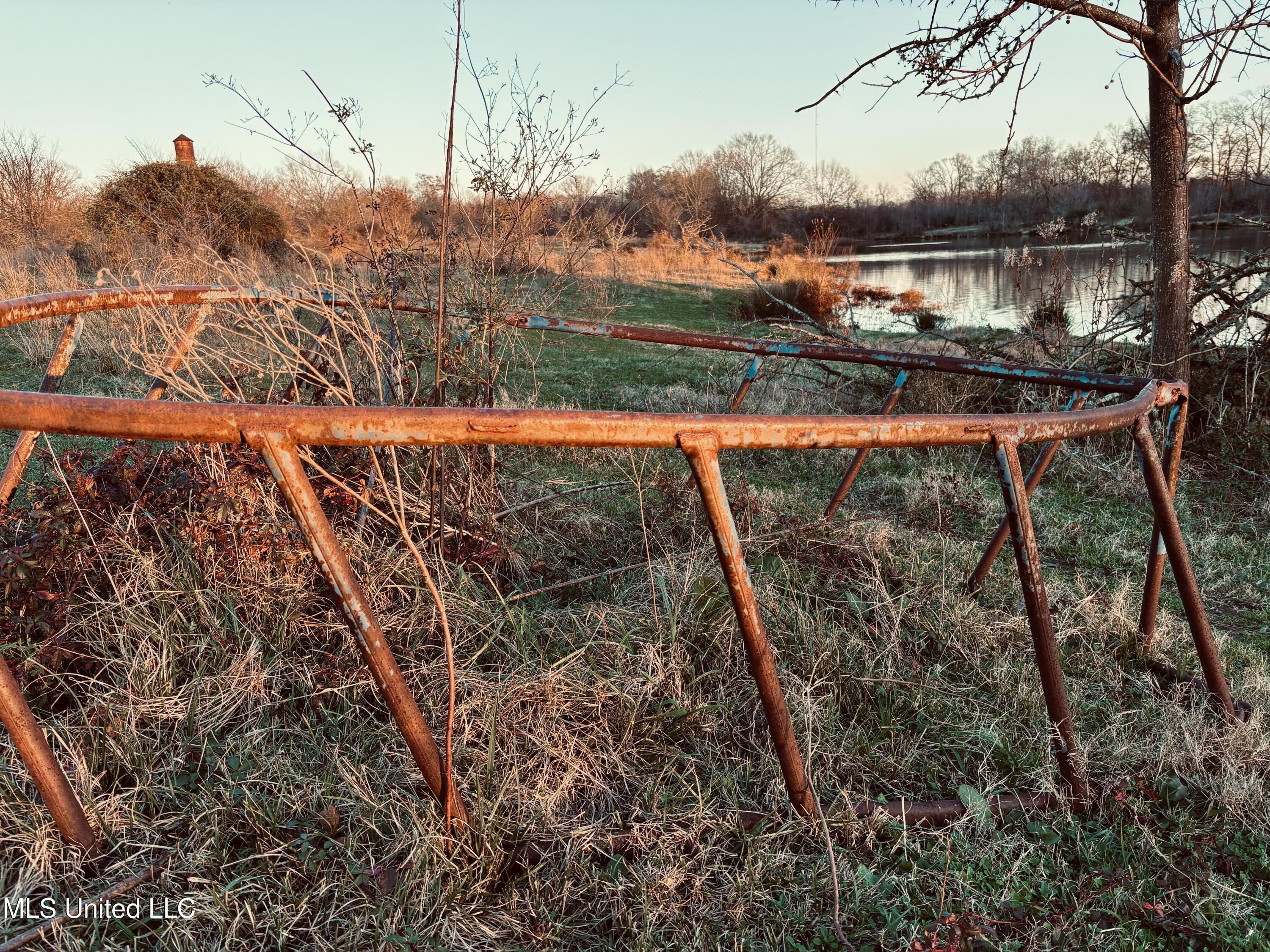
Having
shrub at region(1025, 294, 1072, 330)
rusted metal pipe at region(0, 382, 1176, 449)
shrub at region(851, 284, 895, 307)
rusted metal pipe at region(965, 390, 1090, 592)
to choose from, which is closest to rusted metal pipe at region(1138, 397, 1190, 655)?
rusted metal pipe at region(965, 390, 1090, 592)

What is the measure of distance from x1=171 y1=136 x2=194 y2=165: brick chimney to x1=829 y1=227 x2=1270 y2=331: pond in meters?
16.5

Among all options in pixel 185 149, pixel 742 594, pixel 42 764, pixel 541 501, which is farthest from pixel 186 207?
pixel 742 594

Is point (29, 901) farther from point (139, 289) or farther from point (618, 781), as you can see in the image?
point (139, 289)

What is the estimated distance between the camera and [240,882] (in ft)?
4.81

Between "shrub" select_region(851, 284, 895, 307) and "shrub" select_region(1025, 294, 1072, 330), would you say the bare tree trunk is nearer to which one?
"shrub" select_region(1025, 294, 1072, 330)

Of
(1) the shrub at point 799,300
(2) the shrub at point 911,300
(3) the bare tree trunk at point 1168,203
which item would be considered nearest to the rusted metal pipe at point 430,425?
(3) the bare tree trunk at point 1168,203

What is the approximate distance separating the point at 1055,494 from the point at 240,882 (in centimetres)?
482

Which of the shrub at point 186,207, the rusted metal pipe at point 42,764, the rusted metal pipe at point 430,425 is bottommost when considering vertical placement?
the rusted metal pipe at point 42,764

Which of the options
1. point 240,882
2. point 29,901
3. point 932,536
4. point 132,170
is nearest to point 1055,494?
point 932,536

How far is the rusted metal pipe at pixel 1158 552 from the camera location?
2.34m

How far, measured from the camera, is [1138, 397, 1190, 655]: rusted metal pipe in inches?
92.2

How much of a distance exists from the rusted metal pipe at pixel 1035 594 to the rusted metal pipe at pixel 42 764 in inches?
70.8

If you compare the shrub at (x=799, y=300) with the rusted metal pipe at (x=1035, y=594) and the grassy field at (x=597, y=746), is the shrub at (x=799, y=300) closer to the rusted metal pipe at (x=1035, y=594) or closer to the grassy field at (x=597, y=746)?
the grassy field at (x=597, y=746)

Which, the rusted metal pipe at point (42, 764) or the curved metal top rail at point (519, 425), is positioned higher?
the curved metal top rail at point (519, 425)
